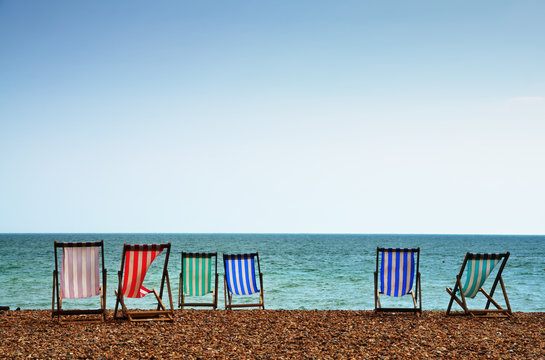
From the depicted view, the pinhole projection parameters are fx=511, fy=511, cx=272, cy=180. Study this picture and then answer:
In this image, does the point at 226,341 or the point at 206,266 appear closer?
the point at 226,341

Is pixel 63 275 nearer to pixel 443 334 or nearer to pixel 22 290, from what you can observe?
pixel 443 334

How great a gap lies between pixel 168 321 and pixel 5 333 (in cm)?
181

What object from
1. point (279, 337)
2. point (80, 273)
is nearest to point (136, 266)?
point (80, 273)

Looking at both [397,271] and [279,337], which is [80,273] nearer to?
[279,337]

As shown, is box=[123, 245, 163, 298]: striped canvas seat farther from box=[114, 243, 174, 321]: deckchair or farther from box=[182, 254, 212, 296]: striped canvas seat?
box=[182, 254, 212, 296]: striped canvas seat

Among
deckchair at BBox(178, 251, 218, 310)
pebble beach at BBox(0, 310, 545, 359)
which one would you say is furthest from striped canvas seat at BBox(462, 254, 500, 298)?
deckchair at BBox(178, 251, 218, 310)

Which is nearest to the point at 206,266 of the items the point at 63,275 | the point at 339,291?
the point at 63,275

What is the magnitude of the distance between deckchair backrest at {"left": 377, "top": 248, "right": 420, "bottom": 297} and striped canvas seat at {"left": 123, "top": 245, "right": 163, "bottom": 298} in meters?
3.17

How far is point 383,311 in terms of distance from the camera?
6914 millimetres

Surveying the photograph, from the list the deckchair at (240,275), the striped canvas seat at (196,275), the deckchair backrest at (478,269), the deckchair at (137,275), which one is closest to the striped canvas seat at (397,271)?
the deckchair backrest at (478,269)

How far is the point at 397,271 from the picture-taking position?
23.7 ft

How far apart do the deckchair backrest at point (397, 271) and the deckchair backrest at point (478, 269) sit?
0.80 m

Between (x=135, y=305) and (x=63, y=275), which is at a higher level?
(x=63, y=275)

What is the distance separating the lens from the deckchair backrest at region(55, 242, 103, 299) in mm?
6336
